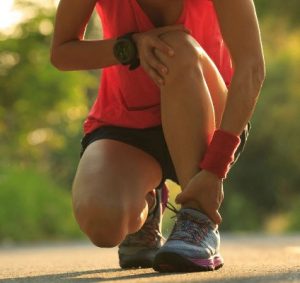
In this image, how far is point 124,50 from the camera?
349 cm

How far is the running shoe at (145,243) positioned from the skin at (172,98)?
0.33m

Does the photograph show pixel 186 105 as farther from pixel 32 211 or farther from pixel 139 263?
pixel 32 211

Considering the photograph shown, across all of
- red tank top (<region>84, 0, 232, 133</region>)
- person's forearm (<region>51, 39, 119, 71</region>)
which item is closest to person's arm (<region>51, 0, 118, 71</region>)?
person's forearm (<region>51, 39, 119, 71</region>)

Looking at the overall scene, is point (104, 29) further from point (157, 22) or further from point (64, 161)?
point (64, 161)

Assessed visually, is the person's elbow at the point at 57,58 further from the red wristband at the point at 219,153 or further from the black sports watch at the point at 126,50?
the red wristband at the point at 219,153

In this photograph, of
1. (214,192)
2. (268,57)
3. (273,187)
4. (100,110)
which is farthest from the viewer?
(268,57)

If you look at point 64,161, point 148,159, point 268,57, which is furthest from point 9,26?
point 268,57

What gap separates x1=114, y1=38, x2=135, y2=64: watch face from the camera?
3.48 meters

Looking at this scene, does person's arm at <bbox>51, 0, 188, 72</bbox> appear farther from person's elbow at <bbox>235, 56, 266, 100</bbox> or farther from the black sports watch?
person's elbow at <bbox>235, 56, 266, 100</bbox>

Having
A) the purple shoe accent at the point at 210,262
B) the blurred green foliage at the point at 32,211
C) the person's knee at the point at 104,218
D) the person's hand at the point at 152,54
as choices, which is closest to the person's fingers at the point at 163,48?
the person's hand at the point at 152,54

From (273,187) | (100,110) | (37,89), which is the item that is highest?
(100,110)

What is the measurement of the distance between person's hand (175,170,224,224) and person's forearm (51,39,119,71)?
0.50m

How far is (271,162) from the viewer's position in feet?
86.3

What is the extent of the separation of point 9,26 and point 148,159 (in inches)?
493
